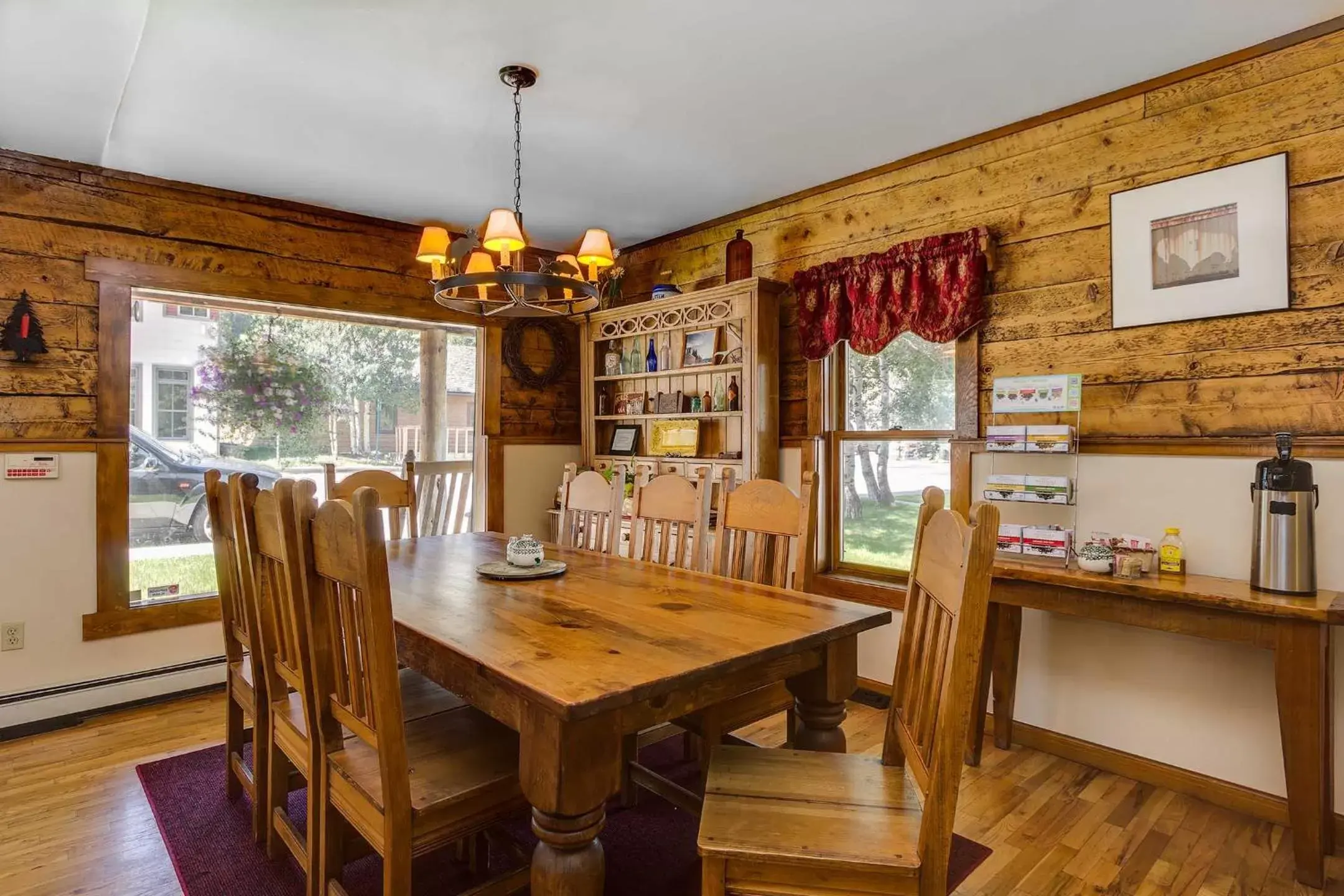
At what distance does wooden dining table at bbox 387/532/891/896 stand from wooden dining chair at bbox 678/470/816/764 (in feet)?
0.62

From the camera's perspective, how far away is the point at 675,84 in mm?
2641

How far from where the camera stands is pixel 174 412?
3.71 m

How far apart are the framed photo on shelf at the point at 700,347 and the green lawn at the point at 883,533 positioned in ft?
3.87

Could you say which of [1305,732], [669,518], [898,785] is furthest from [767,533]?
[1305,732]

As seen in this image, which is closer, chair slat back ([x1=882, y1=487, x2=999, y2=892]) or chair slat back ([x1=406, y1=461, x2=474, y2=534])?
chair slat back ([x1=882, y1=487, x2=999, y2=892])

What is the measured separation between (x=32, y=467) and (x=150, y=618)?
86cm

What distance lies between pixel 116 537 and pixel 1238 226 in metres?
4.82

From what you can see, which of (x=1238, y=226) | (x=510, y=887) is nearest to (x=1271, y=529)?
(x=1238, y=226)

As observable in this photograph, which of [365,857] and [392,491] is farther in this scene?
[392,491]

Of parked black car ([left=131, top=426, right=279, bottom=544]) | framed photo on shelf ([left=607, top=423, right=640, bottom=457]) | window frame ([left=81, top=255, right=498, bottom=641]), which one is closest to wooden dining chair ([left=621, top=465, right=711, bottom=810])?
framed photo on shelf ([left=607, top=423, right=640, bottom=457])

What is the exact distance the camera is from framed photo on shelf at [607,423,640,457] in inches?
181

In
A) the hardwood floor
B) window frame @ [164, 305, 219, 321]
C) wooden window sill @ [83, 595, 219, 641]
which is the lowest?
the hardwood floor

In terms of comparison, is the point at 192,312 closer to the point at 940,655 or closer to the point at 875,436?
the point at 875,436

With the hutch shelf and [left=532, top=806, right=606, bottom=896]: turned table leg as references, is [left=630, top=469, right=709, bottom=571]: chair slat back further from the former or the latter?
[left=532, top=806, right=606, bottom=896]: turned table leg
